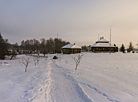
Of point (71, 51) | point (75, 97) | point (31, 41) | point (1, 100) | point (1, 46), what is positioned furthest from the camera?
point (31, 41)

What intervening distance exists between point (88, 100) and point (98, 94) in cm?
84

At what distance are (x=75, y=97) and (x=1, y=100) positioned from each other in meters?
3.51

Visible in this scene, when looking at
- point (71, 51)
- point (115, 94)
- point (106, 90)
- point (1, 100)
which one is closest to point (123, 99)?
point (115, 94)

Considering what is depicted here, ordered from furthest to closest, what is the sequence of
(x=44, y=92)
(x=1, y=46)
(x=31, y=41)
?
(x=31, y=41)
(x=1, y=46)
(x=44, y=92)

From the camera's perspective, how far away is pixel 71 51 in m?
36.6

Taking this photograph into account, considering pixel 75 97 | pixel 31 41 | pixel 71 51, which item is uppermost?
pixel 31 41

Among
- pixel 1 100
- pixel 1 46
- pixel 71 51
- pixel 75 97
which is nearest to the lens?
pixel 1 100

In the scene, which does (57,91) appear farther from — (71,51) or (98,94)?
(71,51)

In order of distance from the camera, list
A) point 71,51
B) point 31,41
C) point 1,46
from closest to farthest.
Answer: point 1,46 → point 71,51 → point 31,41

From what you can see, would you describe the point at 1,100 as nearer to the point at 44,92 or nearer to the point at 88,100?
the point at 44,92

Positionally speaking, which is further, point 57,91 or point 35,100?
point 57,91

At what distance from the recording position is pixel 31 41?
80125 millimetres

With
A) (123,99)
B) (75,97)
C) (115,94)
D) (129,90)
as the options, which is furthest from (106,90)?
(75,97)

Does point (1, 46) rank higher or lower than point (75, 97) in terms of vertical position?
higher
